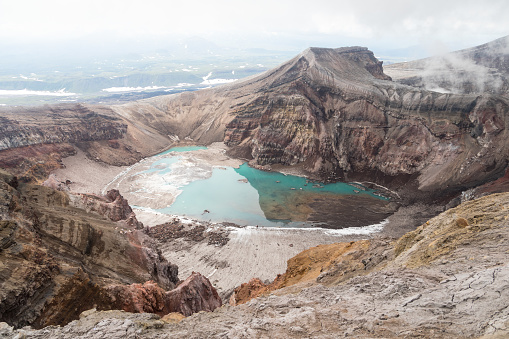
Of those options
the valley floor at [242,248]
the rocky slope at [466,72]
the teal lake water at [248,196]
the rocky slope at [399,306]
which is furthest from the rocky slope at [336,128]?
the rocky slope at [399,306]

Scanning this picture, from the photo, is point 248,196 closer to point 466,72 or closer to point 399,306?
point 399,306

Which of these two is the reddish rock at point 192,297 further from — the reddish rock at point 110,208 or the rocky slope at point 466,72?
the rocky slope at point 466,72

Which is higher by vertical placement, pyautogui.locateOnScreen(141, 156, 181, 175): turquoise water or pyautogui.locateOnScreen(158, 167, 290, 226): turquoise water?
pyautogui.locateOnScreen(141, 156, 181, 175): turquoise water

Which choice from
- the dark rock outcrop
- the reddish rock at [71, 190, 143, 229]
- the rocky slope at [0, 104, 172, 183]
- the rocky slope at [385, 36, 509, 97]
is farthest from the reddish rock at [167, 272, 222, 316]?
the rocky slope at [385, 36, 509, 97]

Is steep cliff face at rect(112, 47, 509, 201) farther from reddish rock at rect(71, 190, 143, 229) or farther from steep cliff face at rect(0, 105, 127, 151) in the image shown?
reddish rock at rect(71, 190, 143, 229)

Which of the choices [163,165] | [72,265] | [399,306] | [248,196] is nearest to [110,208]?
[72,265]
